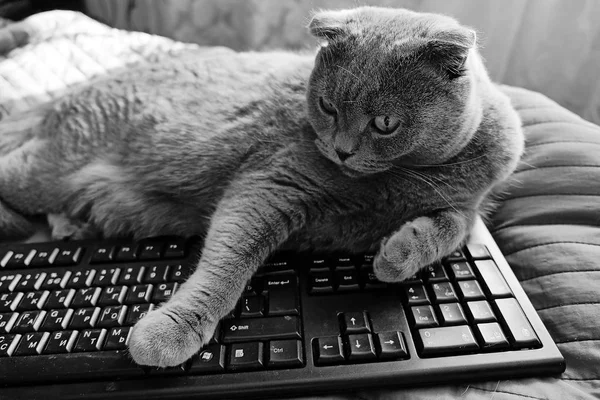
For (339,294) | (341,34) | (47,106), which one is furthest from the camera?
(47,106)

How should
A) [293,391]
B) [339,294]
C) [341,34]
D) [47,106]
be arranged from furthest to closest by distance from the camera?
[47,106] < [341,34] < [339,294] < [293,391]

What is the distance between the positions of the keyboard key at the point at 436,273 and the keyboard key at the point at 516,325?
83mm

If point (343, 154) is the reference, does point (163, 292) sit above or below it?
below

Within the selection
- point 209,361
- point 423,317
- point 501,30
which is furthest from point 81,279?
point 501,30

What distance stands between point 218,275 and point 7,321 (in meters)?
0.28

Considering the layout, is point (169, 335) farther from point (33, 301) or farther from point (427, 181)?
point (427, 181)

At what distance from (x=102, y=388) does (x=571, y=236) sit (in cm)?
68

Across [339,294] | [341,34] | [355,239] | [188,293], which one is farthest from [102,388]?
[341,34]

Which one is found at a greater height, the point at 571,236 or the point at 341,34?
the point at 341,34

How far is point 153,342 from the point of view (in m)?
0.59

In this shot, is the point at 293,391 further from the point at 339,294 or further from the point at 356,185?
the point at 356,185

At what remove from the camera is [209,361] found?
0.58 m

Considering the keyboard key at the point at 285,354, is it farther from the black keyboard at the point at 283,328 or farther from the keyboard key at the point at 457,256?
the keyboard key at the point at 457,256

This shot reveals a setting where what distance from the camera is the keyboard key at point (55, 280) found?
69 cm
